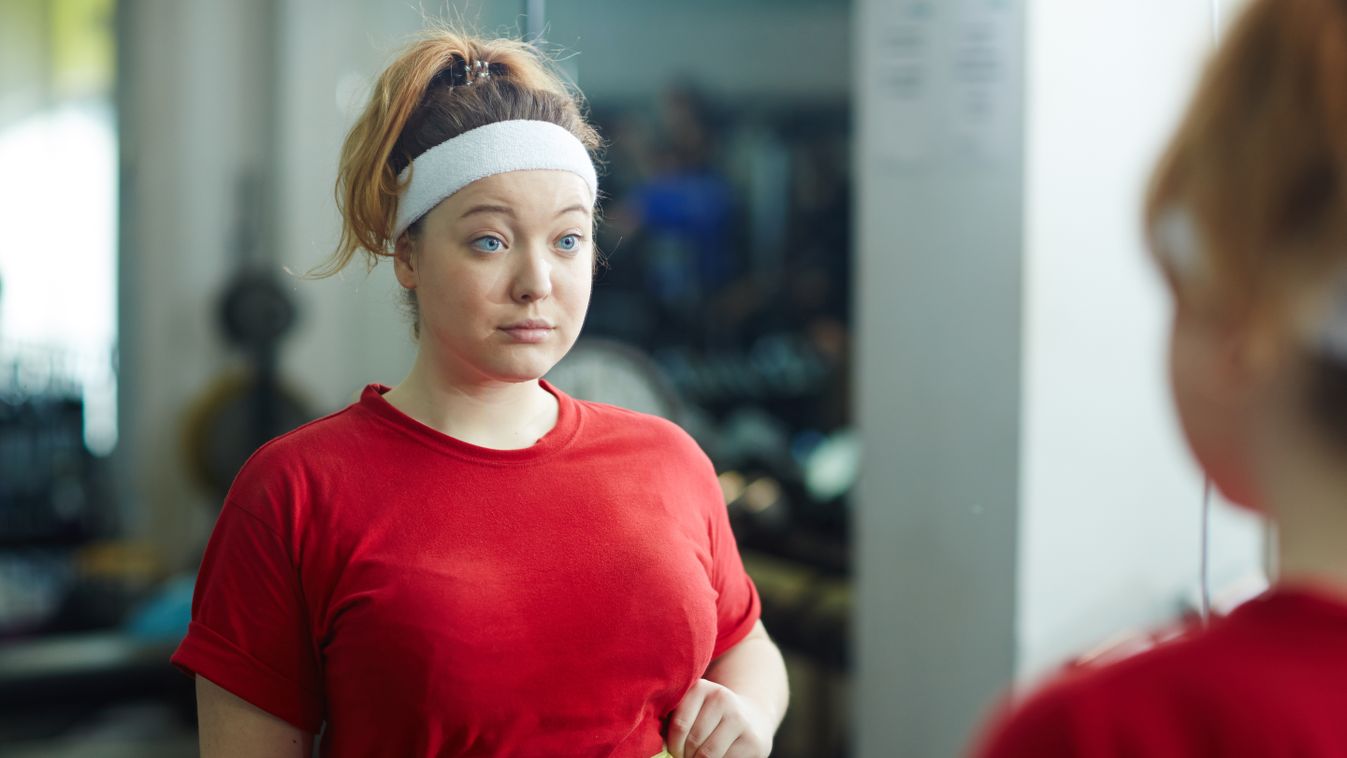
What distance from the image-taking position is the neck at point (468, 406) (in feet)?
3.23

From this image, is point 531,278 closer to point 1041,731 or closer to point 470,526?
point 470,526

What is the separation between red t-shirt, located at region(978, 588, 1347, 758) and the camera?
1.74ft

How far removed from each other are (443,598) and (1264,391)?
569 millimetres

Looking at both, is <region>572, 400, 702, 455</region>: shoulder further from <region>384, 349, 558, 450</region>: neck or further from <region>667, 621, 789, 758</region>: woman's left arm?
<region>667, 621, 789, 758</region>: woman's left arm

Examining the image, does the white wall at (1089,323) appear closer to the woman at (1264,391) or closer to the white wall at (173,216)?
the woman at (1264,391)

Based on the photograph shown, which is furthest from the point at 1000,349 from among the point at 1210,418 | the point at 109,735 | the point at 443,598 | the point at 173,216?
the point at 173,216

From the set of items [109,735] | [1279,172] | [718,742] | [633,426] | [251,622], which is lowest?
[109,735]

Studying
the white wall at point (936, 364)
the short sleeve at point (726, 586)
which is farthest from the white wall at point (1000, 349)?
the short sleeve at point (726, 586)

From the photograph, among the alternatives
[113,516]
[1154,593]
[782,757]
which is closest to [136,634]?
[113,516]

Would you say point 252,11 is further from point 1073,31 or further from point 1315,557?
point 1315,557

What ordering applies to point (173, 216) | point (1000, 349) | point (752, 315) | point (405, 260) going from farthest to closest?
point (752, 315), point (173, 216), point (1000, 349), point (405, 260)

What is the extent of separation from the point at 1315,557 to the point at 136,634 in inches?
150

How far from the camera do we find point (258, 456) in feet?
3.09

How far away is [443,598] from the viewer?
897 millimetres
